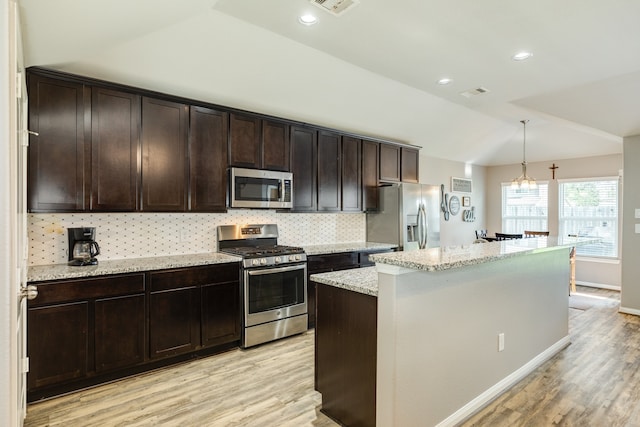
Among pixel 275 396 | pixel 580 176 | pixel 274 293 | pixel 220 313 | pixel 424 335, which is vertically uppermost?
pixel 580 176

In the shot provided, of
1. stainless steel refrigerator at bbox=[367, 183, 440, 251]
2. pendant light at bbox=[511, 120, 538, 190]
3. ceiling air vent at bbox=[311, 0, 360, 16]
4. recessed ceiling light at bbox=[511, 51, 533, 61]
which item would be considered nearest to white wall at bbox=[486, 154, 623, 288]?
pendant light at bbox=[511, 120, 538, 190]

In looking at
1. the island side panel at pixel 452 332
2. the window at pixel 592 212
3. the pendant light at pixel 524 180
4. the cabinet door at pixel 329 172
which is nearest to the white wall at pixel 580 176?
the window at pixel 592 212

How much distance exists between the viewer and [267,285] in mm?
3605

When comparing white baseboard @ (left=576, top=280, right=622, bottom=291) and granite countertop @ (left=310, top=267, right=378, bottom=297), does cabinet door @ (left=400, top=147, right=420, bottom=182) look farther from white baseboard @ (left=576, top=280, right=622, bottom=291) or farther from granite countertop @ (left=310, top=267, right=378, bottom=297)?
white baseboard @ (left=576, top=280, right=622, bottom=291)

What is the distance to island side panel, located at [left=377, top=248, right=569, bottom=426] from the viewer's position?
74.5 inches

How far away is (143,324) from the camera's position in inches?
115

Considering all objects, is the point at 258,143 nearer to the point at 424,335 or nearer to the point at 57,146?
the point at 57,146

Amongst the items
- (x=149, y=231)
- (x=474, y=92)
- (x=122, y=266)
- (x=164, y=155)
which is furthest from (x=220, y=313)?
(x=474, y=92)

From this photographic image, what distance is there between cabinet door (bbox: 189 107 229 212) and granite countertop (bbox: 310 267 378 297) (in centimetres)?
163

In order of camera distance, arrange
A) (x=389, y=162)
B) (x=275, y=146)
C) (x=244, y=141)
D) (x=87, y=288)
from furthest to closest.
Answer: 1. (x=389, y=162)
2. (x=275, y=146)
3. (x=244, y=141)
4. (x=87, y=288)

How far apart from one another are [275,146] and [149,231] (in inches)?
63.6

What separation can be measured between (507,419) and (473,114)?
4.44 metres

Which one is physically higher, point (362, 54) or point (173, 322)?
point (362, 54)

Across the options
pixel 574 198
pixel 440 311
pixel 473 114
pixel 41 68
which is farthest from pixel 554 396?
pixel 574 198
